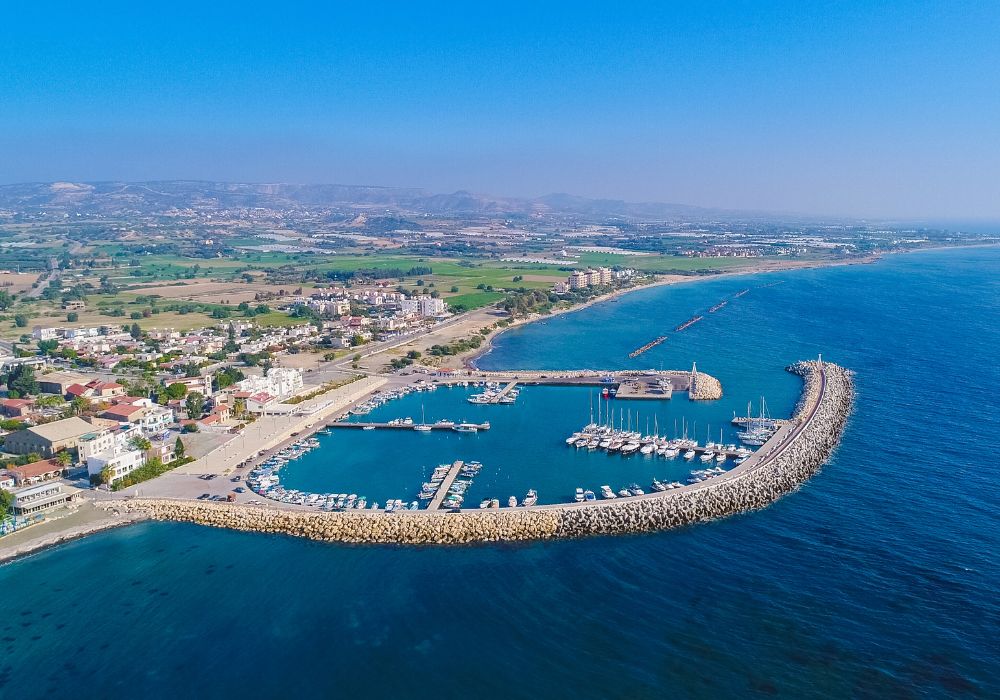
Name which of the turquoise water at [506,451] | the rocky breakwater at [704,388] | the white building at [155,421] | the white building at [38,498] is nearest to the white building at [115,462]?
the white building at [38,498]

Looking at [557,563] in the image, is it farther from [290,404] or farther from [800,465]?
[290,404]

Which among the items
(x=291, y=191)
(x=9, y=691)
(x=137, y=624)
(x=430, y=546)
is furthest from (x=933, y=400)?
(x=291, y=191)

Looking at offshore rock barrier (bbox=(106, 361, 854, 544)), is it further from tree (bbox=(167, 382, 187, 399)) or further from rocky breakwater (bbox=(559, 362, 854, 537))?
tree (bbox=(167, 382, 187, 399))

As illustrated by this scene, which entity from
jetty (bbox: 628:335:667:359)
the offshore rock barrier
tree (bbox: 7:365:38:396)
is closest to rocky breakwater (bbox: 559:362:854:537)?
the offshore rock barrier

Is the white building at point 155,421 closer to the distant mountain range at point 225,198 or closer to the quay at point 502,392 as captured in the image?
the quay at point 502,392

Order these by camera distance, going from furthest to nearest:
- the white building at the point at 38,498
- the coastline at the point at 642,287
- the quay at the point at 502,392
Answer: the coastline at the point at 642,287 < the quay at the point at 502,392 < the white building at the point at 38,498
